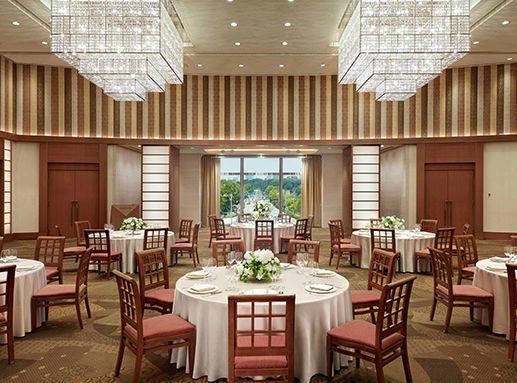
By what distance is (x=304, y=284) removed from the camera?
359cm

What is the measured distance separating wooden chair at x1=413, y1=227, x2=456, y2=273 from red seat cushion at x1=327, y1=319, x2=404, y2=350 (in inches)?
169

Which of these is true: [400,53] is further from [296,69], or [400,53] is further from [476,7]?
[296,69]

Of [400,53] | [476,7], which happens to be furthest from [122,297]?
[476,7]

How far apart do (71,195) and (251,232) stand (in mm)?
6564

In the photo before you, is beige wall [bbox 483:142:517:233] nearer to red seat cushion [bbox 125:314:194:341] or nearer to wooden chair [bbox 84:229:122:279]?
wooden chair [bbox 84:229:122:279]

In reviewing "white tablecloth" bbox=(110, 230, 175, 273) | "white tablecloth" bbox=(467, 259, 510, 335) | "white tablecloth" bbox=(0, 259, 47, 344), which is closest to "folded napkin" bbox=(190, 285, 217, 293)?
"white tablecloth" bbox=(0, 259, 47, 344)

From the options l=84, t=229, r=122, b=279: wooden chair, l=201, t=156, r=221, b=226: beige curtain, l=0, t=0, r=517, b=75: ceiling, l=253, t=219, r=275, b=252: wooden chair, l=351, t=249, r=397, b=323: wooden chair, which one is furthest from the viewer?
l=201, t=156, r=221, b=226: beige curtain

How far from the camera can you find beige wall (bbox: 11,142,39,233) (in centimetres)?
1178

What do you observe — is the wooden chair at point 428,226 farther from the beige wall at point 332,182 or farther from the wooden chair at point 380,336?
the beige wall at point 332,182

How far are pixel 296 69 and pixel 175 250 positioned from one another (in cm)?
703

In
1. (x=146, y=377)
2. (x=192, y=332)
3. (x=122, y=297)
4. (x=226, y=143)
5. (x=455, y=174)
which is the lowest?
(x=146, y=377)

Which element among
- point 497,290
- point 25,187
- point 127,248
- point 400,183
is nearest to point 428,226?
point 400,183

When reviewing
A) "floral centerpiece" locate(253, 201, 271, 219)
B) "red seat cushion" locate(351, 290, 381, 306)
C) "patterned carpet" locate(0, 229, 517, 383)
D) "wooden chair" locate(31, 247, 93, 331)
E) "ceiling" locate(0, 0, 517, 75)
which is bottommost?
"patterned carpet" locate(0, 229, 517, 383)

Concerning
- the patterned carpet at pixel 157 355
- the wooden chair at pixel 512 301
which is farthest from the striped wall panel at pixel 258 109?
the wooden chair at pixel 512 301
